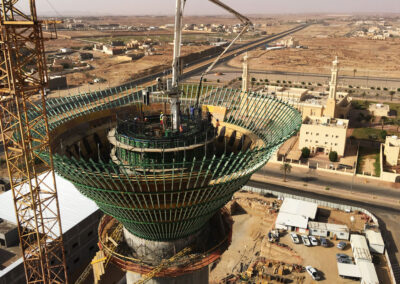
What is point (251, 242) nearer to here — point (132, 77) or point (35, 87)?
point (35, 87)

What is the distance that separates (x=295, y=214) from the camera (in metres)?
47.7

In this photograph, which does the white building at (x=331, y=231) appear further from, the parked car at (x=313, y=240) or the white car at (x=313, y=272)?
the white car at (x=313, y=272)

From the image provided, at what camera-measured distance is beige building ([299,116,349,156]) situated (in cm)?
6656

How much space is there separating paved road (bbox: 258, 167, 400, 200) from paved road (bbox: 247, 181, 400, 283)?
11.5 ft

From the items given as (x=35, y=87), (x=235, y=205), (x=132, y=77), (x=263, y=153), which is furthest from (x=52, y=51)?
(x=263, y=153)

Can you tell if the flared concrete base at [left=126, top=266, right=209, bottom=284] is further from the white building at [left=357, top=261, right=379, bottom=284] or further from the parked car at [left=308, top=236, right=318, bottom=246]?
the parked car at [left=308, top=236, right=318, bottom=246]

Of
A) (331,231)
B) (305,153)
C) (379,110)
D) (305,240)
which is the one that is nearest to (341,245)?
(331,231)

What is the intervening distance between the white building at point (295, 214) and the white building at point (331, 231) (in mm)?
1133

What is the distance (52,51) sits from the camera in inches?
7697

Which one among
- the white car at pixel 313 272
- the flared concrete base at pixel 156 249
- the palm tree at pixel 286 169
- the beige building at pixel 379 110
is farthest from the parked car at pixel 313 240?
the beige building at pixel 379 110

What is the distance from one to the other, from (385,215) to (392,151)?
60.5 ft

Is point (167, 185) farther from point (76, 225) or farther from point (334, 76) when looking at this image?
point (334, 76)

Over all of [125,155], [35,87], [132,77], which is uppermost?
[35,87]

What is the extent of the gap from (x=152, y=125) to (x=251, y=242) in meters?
27.9
